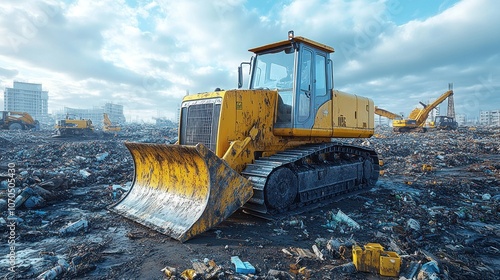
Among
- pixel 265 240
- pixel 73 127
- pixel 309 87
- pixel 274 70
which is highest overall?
pixel 274 70

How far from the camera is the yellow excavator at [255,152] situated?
15.0 ft

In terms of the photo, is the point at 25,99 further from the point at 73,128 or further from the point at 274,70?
the point at 274,70

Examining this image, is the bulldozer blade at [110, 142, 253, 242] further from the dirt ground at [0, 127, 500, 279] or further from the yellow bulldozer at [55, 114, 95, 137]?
the yellow bulldozer at [55, 114, 95, 137]

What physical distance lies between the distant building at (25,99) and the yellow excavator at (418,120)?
349ft

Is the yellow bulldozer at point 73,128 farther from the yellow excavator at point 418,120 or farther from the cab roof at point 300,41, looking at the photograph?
the yellow excavator at point 418,120

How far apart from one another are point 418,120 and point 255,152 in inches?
1512

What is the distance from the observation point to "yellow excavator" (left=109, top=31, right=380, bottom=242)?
4.57m

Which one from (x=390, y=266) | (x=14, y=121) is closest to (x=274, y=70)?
(x=390, y=266)

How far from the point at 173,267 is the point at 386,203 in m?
5.05

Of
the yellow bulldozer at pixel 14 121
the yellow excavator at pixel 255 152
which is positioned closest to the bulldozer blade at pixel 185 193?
the yellow excavator at pixel 255 152

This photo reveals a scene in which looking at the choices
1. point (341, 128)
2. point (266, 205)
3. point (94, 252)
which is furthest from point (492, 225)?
point (94, 252)

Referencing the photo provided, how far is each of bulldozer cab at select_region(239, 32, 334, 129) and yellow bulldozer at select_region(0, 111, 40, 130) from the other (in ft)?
130

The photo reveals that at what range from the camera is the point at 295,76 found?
5938mm

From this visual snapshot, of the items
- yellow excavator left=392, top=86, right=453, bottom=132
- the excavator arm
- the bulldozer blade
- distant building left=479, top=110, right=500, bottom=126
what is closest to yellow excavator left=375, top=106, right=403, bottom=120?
yellow excavator left=392, top=86, right=453, bottom=132
